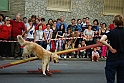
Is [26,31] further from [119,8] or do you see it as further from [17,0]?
[119,8]

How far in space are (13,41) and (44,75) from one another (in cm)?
426

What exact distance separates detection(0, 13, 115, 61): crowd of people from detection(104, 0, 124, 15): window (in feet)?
14.8

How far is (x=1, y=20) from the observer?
14.2 meters

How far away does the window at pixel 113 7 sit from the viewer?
20.0 meters

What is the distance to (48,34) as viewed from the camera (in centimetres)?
1445

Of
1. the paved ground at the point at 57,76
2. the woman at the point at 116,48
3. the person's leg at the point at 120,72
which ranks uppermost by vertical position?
the woman at the point at 116,48

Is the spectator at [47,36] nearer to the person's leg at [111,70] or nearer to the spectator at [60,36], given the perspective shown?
the spectator at [60,36]

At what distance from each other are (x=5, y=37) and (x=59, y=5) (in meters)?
5.91

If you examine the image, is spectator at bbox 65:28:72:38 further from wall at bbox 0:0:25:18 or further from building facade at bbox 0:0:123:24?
wall at bbox 0:0:25:18

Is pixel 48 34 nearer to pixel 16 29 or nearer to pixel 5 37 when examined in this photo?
pixel 16 29

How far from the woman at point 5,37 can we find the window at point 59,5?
5.09 m

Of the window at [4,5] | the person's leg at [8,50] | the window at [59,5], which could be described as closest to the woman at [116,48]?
the person's leg at [8,50]

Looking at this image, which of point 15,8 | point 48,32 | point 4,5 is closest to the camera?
point 48,32

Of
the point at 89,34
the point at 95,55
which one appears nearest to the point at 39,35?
the point at 89,34
